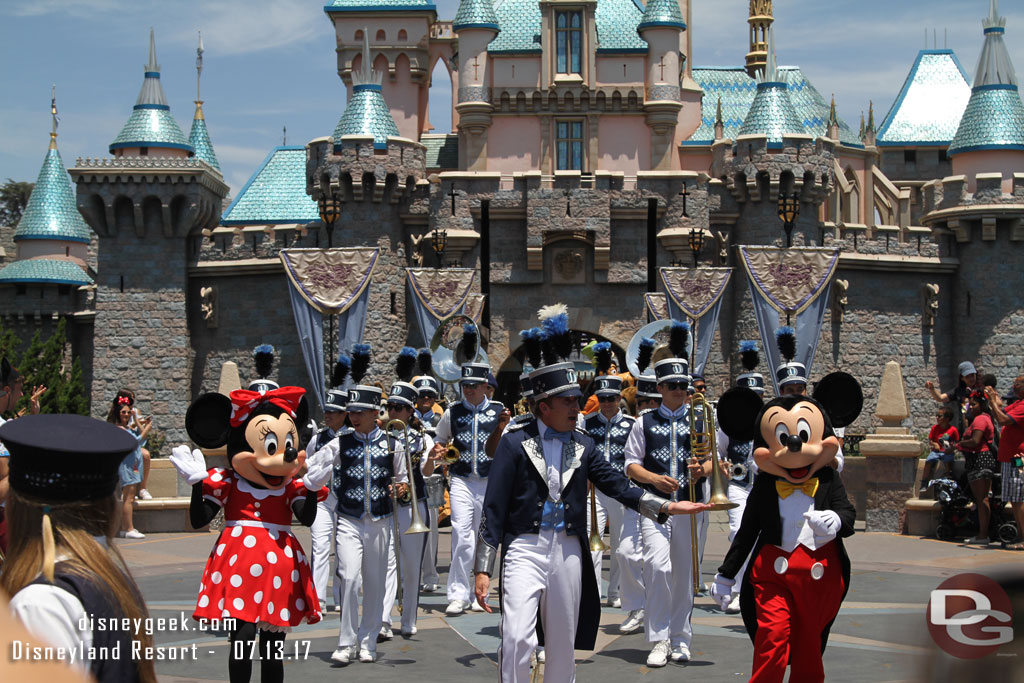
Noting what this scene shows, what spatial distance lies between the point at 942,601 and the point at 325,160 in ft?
69.9

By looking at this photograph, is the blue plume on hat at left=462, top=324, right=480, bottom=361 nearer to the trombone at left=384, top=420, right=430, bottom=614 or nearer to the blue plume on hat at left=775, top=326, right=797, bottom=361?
the trombone at left=384, top=420, right=430, bottom=614

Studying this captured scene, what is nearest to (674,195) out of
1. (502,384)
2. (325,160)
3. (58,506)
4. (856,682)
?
(502,384)

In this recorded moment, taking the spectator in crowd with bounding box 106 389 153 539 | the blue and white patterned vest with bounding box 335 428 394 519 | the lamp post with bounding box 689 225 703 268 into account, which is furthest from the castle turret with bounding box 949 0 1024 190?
the blue and white patterned vest with bounding box 335 428 394 519

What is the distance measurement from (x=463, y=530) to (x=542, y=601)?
3.76m

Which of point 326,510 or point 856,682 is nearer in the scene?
point 856,682

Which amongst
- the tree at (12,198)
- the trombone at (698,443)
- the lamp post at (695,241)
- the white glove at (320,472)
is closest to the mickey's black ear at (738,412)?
the trombone at (698,443)

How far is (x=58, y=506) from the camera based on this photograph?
128 inches

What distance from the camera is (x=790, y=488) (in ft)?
18.1

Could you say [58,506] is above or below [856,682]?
above

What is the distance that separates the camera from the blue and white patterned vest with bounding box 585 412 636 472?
9188mm

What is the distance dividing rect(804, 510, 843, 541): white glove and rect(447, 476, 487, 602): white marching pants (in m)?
3.81

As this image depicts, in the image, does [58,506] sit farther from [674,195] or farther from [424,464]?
[674,195]

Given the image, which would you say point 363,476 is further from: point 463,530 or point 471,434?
point 471,434

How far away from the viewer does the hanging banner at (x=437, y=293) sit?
2020 cm
